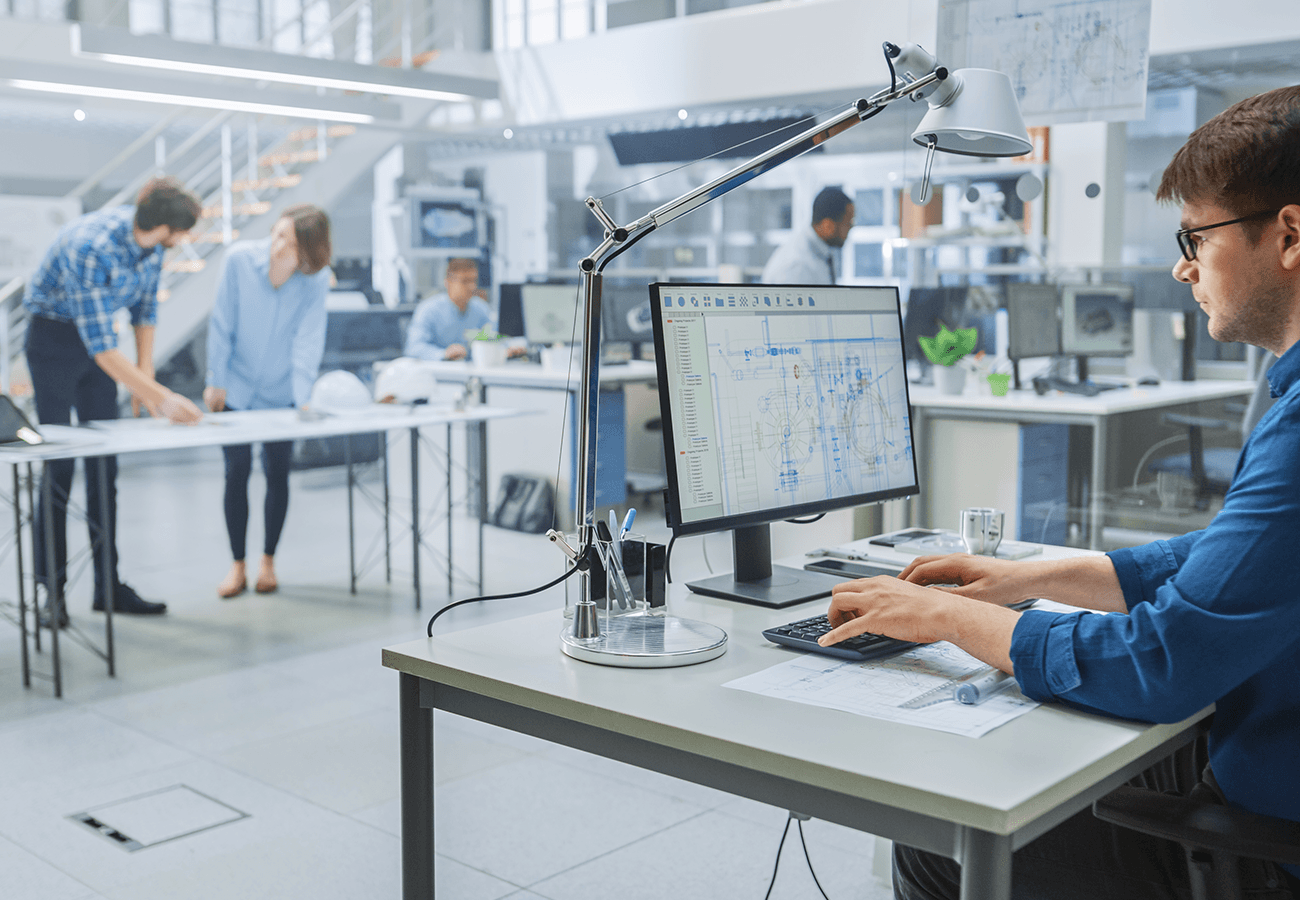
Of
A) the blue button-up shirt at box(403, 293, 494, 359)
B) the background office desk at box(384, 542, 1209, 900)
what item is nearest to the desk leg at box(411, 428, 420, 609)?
the blue button-up shirt at box(403, 293, 494, 359)

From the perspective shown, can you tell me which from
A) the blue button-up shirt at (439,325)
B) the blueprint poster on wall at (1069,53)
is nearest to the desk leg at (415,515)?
the blue button-up shirt at (439,325)

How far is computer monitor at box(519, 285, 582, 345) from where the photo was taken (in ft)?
21.2

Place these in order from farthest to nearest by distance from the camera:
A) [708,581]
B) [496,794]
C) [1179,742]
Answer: [496,794], [708,581], [1179,742]

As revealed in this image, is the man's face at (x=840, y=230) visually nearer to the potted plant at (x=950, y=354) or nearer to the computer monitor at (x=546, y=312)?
the potted plant at (x=950, y=354)

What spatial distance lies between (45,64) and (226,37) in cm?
219

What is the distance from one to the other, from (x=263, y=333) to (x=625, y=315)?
270cm

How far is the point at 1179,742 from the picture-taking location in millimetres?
1257

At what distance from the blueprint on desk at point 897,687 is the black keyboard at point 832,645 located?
0.03ft

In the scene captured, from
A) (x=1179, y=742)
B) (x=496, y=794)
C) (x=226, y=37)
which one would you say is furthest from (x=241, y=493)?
(x=226, y=37)

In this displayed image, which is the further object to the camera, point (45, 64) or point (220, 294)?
point (45, 64)

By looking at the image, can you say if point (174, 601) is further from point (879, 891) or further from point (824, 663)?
point (824, 663)

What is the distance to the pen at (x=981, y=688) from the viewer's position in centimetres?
123

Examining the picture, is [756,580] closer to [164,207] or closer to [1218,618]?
[1218,618]

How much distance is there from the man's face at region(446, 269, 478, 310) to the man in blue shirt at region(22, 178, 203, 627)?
2.70 m
